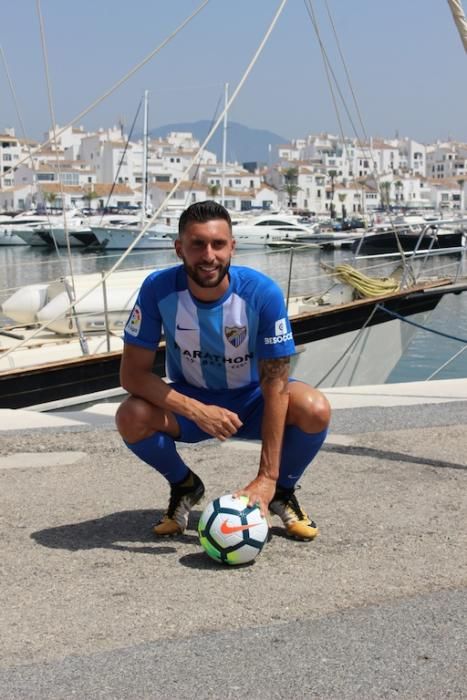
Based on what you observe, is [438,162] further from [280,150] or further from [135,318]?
[135,318]

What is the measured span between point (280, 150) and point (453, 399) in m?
187

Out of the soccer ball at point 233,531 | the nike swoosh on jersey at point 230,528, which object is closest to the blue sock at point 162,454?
the soccer ball at point 233,531

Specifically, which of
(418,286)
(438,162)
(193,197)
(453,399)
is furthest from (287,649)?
(438,162)

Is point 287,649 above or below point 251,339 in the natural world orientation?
below

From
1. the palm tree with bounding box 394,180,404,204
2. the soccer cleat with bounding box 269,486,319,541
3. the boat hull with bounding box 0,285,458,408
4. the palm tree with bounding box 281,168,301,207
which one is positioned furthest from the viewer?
the palm tree with bounding box 394,180,404,204

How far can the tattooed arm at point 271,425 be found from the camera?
3.51 metres

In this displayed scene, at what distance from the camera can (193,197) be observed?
119875 millimetres

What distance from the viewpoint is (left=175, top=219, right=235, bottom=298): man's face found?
3484mm

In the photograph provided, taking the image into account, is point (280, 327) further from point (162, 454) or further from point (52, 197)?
point (52, 197)

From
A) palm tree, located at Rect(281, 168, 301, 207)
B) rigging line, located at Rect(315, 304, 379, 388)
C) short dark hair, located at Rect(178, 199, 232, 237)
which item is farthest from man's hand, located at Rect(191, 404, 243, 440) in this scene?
palm tree, located at Rect(281, 168, 301, 207)

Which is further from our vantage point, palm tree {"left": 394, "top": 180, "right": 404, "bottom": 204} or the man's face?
palm tree {"left": 394, "top": 180, "right": 404, "bottom": 204}

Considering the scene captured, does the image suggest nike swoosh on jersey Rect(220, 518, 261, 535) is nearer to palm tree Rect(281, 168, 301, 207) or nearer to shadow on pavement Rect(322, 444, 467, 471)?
shadow on pavement Rect(322, 444, 467, 471)

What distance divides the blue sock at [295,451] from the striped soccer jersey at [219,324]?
0.90ft

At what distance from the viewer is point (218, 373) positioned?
369 cm
